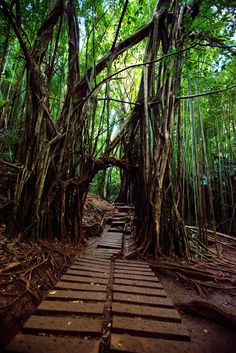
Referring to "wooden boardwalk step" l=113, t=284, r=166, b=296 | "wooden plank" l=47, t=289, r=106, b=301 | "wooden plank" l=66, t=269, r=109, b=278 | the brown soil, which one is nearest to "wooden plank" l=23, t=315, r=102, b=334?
"wooden plank" l=47, t=289, r=106, b=301

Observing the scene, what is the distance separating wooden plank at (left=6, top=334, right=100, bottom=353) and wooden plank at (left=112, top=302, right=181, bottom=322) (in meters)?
0.41

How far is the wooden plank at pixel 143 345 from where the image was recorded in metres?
1.26

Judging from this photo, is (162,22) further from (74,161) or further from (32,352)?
(32,352)

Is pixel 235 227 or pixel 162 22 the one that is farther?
pixel 235 227

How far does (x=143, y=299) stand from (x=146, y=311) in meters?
0.21

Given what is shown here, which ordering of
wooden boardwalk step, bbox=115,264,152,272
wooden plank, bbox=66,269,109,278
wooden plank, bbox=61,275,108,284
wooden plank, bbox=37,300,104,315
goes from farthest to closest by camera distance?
wooden boardwalk step, bbox=115,264,152,272 < wooden plank, bbox=66,269,109,278 < wooden plank, bbox=61,275,108,284 < wooden plank, bbox=37,300,104,315

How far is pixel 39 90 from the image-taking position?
3656mm

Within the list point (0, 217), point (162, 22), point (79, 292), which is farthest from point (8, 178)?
point (162, 22)

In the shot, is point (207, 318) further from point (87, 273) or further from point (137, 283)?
point (87, 273)

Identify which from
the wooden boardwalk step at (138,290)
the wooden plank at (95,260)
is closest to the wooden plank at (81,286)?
the wooden boardwalk step at (138,290)

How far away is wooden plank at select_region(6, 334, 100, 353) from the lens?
117cm

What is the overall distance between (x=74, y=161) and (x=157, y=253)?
2.32 m

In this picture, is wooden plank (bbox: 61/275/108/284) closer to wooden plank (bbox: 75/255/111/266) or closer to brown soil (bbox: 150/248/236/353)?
wooden plank (bbox: 75/255/111/266)

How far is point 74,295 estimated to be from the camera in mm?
1818
